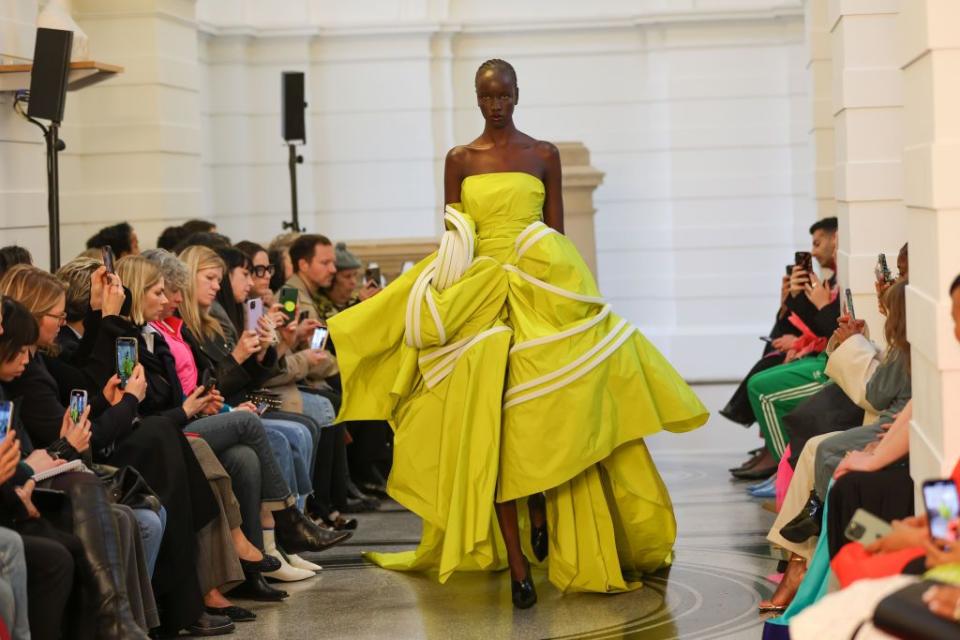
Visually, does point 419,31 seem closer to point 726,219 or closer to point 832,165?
point 726,219

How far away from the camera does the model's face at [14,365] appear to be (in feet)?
13.9

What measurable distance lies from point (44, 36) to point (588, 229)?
582 cm

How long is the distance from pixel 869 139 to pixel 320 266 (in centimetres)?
257

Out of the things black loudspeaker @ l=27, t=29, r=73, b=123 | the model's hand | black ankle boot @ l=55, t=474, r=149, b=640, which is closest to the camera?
the model's hand

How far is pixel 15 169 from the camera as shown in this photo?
7.49m

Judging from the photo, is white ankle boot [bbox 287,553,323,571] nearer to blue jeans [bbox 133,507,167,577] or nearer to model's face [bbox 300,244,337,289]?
blue jeans [bbox 133,507,167,577]

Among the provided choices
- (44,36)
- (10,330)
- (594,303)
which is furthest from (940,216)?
(44,36)

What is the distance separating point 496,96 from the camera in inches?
213

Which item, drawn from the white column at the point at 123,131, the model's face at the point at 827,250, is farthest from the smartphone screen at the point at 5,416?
the white column at the point at 123,131

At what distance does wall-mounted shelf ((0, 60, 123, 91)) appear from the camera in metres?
7.16

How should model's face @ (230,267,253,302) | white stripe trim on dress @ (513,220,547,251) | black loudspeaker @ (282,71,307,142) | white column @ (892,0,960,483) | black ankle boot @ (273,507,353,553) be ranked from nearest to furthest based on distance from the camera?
white column @ (892,0,960,483)
white stripe trim on dress @ (513,220,547,251)
black ankle boot @ (273,507,353,553)
model's face @ (230,267,253,302)
black loudspeaker @ (282,71,307,142)

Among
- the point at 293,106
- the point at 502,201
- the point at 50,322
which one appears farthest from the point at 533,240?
the point at 293,106

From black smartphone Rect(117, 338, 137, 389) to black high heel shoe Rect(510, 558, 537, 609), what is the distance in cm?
141

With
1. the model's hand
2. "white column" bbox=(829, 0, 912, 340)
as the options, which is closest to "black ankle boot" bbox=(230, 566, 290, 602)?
the model's hand
